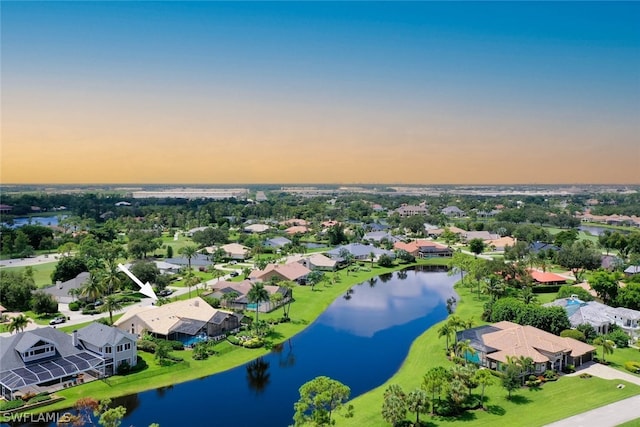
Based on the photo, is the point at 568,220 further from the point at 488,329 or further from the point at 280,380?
the point at 280,380

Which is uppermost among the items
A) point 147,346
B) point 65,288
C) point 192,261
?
point 65,288

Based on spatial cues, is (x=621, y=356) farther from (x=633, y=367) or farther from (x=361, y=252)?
(x=361, y=252)

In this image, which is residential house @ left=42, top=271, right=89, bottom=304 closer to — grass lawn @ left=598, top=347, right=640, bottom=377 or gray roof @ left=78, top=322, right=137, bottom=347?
gray roof @ left=78, top=322, right=137, bottom=347

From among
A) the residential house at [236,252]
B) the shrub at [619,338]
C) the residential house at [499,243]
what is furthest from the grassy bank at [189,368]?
the residential house at [499,243]

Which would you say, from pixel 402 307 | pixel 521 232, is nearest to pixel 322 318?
pixel 402 307

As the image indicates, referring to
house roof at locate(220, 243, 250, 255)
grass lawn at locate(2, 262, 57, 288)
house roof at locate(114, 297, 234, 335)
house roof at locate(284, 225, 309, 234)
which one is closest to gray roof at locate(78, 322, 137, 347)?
house roof at locate(114, 297, 234, 335)

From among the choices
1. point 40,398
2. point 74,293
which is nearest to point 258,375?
point 40,398
